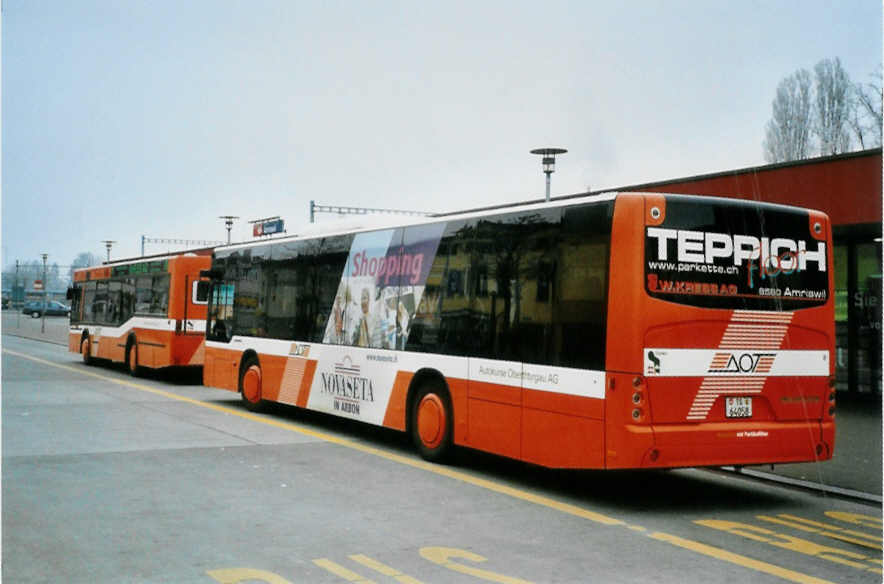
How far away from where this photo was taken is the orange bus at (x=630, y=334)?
347 inches

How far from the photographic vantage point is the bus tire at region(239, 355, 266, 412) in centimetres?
1664

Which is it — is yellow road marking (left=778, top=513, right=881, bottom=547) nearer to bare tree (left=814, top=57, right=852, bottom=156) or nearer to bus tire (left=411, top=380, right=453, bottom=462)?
bus tire (left=411, top=380, right=453, bottom=462)

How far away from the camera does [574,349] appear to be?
30.5 ft

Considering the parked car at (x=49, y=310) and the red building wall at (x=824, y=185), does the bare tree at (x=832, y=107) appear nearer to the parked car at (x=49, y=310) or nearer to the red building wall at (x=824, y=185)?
the red building wall at (x=824, y=185)

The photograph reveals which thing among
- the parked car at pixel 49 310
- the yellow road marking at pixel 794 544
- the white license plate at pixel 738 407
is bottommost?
the yellow road marking at pixel 794 544

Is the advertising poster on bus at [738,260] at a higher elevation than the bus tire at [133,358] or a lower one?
higher

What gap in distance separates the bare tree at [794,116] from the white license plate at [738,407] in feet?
79.2

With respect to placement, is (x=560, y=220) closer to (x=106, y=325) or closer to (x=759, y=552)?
(x=759, y=552)

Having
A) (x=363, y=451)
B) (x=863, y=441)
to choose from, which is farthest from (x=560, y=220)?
(x=863, y=441)

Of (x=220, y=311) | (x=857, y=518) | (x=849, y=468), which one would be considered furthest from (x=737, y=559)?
(x=220, y=311)

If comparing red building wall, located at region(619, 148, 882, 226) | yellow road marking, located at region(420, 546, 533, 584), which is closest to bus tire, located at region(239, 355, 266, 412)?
red building wall, located at region(619, 148, 882, 226)

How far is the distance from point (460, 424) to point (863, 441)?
6097 millimetres

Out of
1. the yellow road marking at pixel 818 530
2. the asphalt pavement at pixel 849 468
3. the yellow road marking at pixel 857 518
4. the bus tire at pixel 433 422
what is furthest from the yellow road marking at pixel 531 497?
the asphalt pavement at pixel 849 468

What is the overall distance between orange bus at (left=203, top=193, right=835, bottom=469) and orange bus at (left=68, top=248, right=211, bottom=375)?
9114 mm
